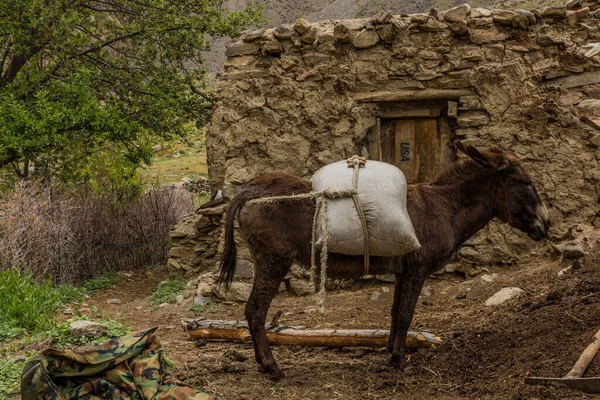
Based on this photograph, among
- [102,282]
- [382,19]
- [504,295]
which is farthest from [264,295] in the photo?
[102,282]

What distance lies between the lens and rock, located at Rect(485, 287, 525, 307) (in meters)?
6.91

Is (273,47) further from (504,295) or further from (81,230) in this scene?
(81,230)

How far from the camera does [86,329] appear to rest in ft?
19.0

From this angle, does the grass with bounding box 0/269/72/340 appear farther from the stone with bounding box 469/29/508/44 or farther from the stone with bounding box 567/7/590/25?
the stone with bounding box 567/7/590/25

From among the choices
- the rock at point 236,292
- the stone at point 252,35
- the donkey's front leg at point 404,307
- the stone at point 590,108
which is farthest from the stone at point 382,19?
the donkey's front leg at point 404,307

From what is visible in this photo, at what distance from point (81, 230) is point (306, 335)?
18.6 ft

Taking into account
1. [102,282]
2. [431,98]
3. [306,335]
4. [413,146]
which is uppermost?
[431,98]

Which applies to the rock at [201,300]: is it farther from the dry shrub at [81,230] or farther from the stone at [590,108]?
the stone at [590,108]

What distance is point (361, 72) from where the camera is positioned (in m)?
8.27

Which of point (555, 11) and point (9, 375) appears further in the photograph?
point (555, 11)

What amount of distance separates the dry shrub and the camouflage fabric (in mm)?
4083

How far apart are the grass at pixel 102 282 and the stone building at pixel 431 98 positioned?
9.77ft

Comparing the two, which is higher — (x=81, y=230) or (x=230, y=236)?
(x=230, y=236)

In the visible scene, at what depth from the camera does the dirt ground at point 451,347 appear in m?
5.04
